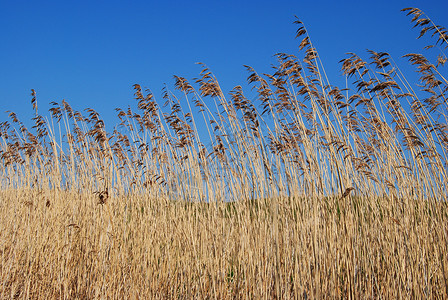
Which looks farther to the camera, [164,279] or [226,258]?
[164,279]

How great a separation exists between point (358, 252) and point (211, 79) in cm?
179

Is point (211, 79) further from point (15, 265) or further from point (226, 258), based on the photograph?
point (15, 265)

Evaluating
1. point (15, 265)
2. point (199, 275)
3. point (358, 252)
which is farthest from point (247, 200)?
point (15, 265)

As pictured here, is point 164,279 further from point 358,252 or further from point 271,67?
point 271,67

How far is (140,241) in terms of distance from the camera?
12.3ft

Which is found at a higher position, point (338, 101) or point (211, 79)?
point (211, 79)

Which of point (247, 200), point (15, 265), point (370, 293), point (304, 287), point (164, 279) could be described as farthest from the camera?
point (15, 265)

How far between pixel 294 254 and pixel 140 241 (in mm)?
1715

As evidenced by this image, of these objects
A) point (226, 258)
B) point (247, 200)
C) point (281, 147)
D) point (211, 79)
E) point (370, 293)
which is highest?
point (211, 79)

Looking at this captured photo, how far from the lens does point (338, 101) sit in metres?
3.30

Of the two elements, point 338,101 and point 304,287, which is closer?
point 304,287

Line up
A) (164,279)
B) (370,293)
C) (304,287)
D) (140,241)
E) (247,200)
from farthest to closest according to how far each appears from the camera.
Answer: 1. (140,241)
2. (164,279)
3. (247,200)
4. (370,293)
5. (304,287)

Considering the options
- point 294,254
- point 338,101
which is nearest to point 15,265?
point 294,254

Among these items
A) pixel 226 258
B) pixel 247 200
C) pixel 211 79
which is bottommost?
pixel 226 258
